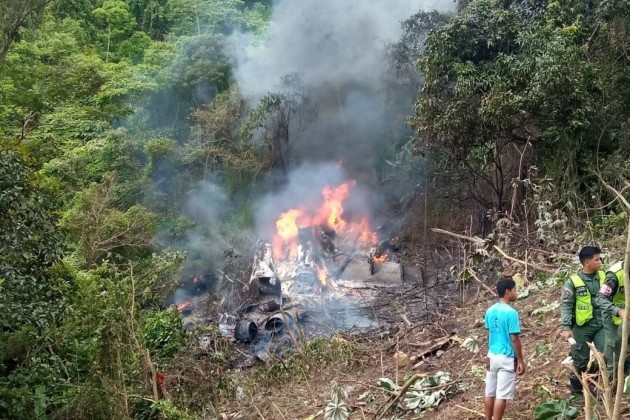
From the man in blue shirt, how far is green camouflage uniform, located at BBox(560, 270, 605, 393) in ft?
1.21

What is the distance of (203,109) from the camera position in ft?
66.6

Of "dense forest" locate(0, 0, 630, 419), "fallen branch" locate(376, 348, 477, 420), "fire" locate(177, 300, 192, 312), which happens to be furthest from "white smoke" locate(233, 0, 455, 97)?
"fallen branch" locate(376, 348, 477, 420)

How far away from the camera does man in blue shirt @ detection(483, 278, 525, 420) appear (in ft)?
14.0

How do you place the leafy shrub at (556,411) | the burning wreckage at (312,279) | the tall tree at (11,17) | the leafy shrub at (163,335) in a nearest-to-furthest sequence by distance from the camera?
the leafy shrub at (556,411) < the tall tree at (11,17) < the leafy shrub at (163,335) < the burning wreckage at (312,279)

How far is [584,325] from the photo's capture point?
4.21 meters

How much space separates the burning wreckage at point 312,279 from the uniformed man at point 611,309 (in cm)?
625

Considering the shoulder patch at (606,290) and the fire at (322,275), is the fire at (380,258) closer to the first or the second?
the fire at (322,275)

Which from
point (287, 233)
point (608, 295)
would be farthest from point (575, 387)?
point (287, 233)

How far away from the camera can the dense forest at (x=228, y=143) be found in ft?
22.3

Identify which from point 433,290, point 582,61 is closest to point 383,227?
point 433,290

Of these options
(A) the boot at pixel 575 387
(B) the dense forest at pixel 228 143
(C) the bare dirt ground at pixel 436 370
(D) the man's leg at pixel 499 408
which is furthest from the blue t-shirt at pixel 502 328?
(B) the dense forest at pixel 228 143

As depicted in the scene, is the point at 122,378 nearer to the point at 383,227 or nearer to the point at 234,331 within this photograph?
the point at 234,331

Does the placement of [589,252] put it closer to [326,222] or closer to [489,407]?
[489,407]

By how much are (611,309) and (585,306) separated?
0.20 meters
